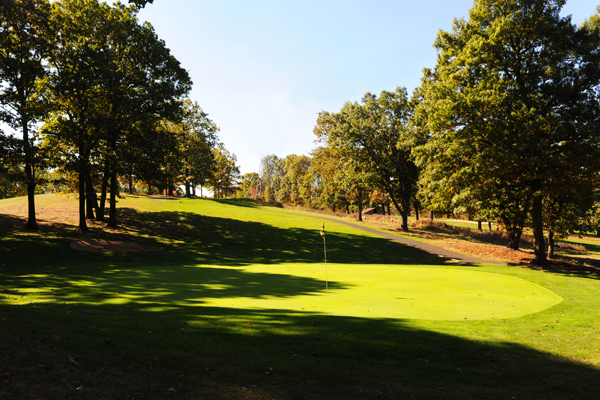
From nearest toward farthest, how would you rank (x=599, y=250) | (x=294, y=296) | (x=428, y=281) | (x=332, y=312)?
(x=332, y=312), (x=294, y=296), (x=428, y=281), (x=599, y=250)

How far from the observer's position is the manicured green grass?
16.3 ft

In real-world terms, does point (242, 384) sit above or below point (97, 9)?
below

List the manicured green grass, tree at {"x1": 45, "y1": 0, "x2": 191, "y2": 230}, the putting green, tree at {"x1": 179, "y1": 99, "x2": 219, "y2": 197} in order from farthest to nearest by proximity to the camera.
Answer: tree at {"x1": 179, "y1": 99, "x2": 219, "y2": 197}
tree at {"x1": 45, "y1": 0, "x2": 191, "y2": 230}
the putting green
the manicured green grass

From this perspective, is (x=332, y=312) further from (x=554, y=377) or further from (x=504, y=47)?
A: (x=504, y=47)

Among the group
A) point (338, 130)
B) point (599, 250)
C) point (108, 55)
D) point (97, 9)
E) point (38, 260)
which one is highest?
point (97, 9)

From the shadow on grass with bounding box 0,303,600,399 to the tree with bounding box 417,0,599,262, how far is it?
57.0ft

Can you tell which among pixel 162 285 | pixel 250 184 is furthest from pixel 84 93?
pixel 250 184

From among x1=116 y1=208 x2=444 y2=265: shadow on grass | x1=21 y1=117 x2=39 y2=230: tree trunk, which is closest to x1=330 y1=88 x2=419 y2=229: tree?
x1=116 y1=208 x2=444 y2=265: shadow on grass

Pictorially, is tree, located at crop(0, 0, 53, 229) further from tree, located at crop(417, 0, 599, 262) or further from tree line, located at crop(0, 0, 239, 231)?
tree, located at crop(417, 0, 599, 262)

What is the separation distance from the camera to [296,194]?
101m

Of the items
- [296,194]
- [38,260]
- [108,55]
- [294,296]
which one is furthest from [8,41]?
[296,194]

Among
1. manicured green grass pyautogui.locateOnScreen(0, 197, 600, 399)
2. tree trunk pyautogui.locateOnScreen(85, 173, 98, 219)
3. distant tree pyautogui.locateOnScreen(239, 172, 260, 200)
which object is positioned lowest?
manicured green grass pyautogui.locateOnScreen(0, 197, 600, 399)

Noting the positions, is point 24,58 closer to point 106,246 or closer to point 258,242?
point 106,246

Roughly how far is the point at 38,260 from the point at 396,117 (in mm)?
37469
